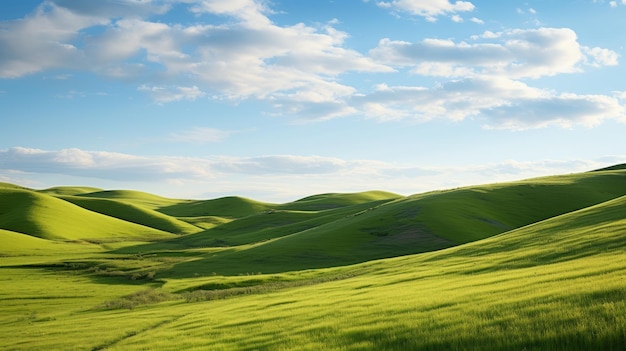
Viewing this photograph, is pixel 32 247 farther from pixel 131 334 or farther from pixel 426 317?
pixel 426 317

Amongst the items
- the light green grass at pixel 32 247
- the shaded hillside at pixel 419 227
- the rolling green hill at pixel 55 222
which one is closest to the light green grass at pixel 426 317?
the shaded hillside at pixel 419 227

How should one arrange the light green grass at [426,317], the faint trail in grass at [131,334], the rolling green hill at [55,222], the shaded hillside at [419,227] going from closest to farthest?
the light green grass at [426,317] → the faint trail in grass at [131,334] → the shaded hillside at [419,227] → the rolling green hill at [55,222]

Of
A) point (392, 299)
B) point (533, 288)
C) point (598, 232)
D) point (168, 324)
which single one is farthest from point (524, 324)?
point (598, 232)

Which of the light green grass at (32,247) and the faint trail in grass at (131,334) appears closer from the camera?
the faint trail in grass at (131,334)

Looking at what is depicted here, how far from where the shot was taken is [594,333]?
12.1 metres

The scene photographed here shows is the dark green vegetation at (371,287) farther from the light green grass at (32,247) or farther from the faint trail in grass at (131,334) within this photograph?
the light green grass at (32,247)

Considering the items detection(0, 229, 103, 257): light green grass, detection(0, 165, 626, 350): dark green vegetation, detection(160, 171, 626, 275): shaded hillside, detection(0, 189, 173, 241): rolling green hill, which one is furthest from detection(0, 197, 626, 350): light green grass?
detection(0, 189, 173, 241): rolling green hill

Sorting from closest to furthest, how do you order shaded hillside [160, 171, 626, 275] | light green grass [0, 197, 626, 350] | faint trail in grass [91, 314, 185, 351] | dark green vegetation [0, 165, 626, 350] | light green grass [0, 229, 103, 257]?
light green grass [0, 197, 626, 350], dark green vegetation [0, 165, 626, 350], faint trail in grass [91, 314, 185, 351], shaded hillside [160, 171, 626, 275], light green grass [0, 229, 103, 257]

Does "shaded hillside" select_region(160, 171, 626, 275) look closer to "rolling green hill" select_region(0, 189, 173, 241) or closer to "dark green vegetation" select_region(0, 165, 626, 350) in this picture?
"dark green vegetation" select_region(0, 165, 626, 350)

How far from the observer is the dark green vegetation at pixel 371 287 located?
49.9 ft

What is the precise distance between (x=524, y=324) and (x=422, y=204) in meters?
97.4

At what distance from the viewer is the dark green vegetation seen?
49.9ft

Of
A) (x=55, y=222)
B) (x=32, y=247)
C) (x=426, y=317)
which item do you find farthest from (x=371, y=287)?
(x=55, y=222)

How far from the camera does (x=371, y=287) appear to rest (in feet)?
112
